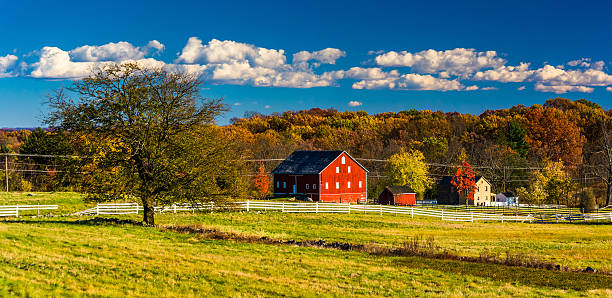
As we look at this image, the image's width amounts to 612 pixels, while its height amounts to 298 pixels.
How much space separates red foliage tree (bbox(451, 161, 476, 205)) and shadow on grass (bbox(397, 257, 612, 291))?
73646 mm

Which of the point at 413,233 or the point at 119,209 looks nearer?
the point at 413,233

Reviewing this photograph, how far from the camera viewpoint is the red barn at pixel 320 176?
270 ft

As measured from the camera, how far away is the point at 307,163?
84.7 m

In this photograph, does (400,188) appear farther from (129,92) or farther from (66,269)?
(66,269)

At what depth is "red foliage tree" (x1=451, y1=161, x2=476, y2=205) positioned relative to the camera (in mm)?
97062

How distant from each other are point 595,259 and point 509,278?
10.0 metres

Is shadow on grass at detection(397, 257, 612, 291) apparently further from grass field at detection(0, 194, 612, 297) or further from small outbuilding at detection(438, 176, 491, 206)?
small outbuilding at detection(438, 176, 491, 206)

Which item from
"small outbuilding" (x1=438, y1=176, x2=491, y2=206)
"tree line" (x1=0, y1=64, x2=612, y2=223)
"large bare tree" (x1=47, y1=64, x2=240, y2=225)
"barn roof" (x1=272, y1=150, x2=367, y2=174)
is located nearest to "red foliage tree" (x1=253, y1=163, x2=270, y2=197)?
"tree line" (x1=0, y1=64, x2=612, y2=223)

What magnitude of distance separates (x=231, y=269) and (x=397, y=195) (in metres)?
71.6

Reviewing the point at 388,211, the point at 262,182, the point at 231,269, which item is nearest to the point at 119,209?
the point at 388,211

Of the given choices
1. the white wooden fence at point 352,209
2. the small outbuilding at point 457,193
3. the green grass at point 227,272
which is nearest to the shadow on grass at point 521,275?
the green grass at point 227,272

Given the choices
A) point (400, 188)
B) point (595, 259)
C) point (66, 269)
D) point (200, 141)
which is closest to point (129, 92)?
point (200, 141)

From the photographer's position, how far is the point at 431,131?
147750 mm

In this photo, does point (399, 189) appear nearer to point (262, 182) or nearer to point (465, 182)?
point (465, 182)
